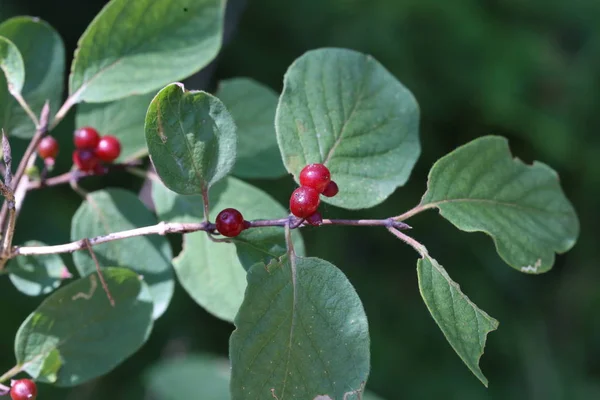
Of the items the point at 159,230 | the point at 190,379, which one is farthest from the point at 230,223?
the point at 190,379

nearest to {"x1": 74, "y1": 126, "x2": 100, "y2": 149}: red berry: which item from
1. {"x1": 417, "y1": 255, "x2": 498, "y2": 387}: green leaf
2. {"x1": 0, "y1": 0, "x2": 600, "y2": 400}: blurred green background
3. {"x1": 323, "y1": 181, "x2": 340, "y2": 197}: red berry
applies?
{"x1": 323, "y1": 181, "x2": 340, "y2": 197}: red berry

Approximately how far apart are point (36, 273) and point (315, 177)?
0.50m

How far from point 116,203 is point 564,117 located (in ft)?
7.52

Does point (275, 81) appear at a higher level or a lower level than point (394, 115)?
lower

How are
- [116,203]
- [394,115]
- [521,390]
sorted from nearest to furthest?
[394,115] < [116,203] < [521,390]

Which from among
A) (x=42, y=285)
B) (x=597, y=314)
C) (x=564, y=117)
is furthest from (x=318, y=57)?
(x=597, y=314)

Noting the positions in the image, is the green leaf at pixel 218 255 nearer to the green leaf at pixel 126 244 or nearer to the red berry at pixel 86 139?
the green leaf at pixel 126 244

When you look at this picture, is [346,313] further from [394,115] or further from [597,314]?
[597,314]

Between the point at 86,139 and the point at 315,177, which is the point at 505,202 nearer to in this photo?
the point at 315,177

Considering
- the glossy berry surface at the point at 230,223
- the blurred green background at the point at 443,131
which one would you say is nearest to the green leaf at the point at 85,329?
the glossy berry surface at the point at 230,223

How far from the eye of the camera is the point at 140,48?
1.07 m

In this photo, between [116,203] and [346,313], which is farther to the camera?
[116,203]

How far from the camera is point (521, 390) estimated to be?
9.59 ft

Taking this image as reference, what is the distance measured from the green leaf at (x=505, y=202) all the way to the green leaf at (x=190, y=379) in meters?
1.36
